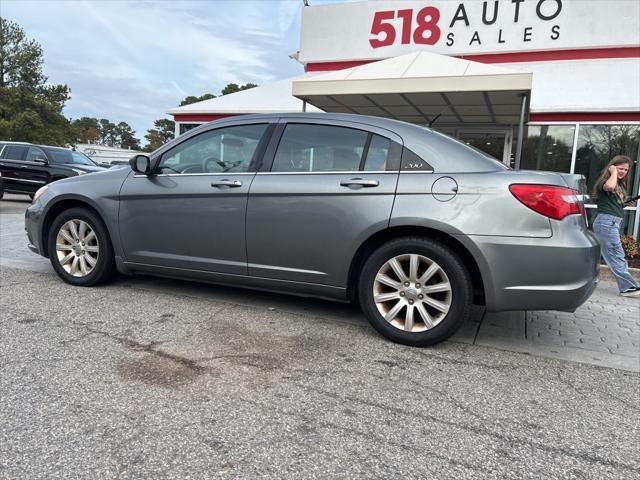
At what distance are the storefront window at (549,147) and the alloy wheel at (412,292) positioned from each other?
8.04m

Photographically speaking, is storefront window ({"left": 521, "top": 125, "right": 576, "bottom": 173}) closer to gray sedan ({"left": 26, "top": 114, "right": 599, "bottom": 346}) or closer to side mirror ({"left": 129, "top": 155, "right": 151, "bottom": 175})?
gray sedan ({"left": 26, "top": 114, "right": 599, "bottom": 346})

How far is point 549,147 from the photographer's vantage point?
33.9 feet

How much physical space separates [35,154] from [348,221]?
12.8m

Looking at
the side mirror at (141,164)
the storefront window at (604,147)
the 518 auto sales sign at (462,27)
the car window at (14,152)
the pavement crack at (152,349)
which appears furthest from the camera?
the car window at (14,152)

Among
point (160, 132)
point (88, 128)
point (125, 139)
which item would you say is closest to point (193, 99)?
point (160, 132)

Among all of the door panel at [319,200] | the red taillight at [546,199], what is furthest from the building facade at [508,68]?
the red taillight at [546,199]

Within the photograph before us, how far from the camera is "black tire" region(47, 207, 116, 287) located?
4.61m

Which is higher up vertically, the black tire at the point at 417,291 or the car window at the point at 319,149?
the car window at the point at 319,149

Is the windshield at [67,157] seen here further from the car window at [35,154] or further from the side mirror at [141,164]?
the side mirror at [141,164]

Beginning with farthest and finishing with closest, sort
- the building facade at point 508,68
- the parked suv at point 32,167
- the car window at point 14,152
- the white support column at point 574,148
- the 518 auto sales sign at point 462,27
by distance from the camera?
1. the car window at point 14,152
2. the parked suv at point 32,167
3. the 518 auto sales sign at point 462,27
4. the white support column at point 574,148
5. the building facade at point 508,68

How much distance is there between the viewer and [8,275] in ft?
17.1

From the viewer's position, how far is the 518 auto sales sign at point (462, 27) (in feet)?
34.8

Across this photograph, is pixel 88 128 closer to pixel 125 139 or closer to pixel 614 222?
pixel 125 139

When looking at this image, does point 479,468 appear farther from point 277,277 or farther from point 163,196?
point 163,196
